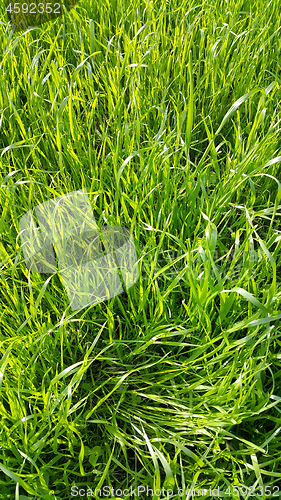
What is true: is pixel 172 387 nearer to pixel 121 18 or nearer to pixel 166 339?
pixel 166 339

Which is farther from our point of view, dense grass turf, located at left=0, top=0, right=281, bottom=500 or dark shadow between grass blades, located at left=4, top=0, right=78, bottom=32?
dark shadow between grass blades, located at left=4, top=0, right=78, bottom=32

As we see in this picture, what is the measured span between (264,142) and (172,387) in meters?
0.69

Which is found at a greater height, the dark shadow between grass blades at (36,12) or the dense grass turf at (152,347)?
the dark shadow between grass blades at (36,12)

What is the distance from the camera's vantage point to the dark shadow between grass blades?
57.9 inches

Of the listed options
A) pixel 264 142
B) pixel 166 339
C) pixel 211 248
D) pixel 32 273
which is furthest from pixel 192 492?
pixel 264 142

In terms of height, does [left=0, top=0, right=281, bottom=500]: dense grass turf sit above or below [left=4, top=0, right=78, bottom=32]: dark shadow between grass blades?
below

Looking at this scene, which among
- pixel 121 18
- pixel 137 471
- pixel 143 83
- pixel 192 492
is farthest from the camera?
pixel 121 18

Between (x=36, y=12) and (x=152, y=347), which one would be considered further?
(x=36, y=12)

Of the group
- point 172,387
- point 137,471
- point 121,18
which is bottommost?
point 137,471

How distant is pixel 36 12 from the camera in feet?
4.93

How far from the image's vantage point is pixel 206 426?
710 millimetres

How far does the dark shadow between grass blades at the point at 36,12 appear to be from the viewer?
1470 mm

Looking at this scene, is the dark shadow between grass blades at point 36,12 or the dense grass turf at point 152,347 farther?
the dark shadow between grass blades at point 36,12

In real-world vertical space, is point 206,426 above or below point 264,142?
below
